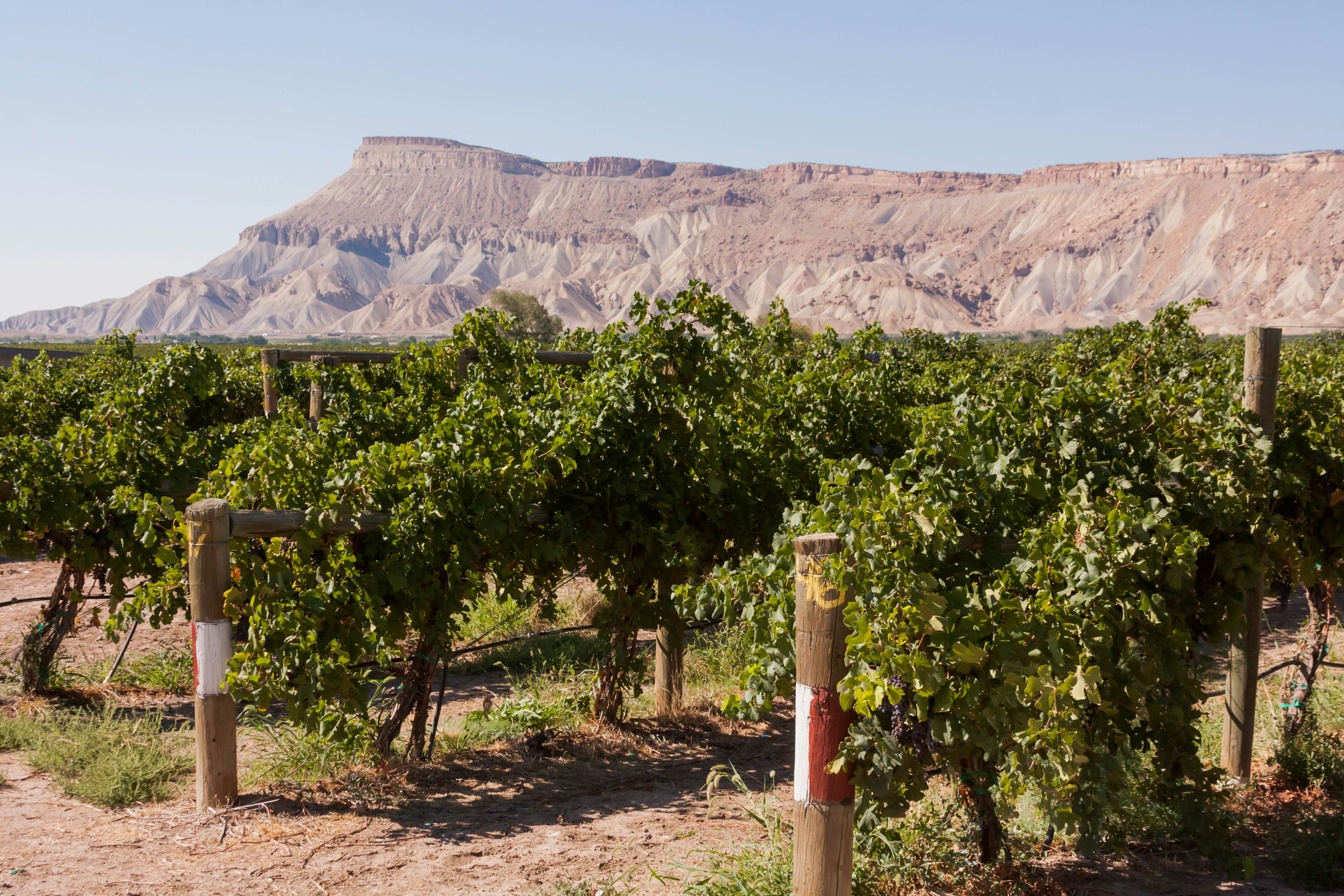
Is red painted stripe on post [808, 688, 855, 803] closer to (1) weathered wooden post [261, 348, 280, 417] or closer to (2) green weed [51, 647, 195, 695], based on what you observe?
(2) green weed [51, 647, 195, 695]

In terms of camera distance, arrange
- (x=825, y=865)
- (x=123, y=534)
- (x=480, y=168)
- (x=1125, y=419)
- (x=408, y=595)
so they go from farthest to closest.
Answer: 1. (x=480, y=168)
2. (x=123, y=534)
3. (x=408, y=595)
4. (x=1125, y=419)
5. (x=825, y=865)

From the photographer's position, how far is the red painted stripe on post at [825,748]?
2.69 m

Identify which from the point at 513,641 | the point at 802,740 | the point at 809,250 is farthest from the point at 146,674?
the point at 809,250

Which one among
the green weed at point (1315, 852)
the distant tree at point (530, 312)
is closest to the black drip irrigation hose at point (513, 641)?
the green weed at point (1315, 852)

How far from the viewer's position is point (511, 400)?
4910 millimetres

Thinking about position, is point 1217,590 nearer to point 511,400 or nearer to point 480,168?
point 511,400

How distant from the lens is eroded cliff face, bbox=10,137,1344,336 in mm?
111875

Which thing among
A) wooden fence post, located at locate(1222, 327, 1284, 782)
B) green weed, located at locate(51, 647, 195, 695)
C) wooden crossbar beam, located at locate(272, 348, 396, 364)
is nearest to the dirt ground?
wooden fence post, located at locate(1222, 327, 1284, 782)

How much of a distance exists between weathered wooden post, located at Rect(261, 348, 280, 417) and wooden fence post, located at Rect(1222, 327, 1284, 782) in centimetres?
651

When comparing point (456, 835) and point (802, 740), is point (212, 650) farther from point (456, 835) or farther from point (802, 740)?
point (802, 740)

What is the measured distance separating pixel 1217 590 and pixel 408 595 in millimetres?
3190

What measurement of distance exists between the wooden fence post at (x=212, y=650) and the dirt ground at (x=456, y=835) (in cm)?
15

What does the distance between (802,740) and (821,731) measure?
69 millimetres

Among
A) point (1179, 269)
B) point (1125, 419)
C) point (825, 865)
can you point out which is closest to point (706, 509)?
point (1125, 419)
